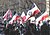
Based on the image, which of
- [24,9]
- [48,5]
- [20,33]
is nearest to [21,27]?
[20,33]

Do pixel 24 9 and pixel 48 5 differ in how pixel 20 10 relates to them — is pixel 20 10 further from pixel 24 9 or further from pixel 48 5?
pixel 48 5

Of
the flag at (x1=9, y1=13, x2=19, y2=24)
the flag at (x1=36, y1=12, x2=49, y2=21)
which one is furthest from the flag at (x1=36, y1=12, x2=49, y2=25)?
the flag at (x1=9, y1=13, x2=19, y2=24)

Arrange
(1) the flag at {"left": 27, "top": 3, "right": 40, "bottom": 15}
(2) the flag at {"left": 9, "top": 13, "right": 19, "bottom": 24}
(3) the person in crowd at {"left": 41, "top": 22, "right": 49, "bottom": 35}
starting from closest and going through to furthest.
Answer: (3) the person in crowd at {"left": 41, "top": 22, "right": 49, "bottom": 35}, (1) the flag at {"left": 27, "top": 3, "right": 40, "bottom": 15}, (2) the flag at {"left": 9, "top": 13, "right": 19, "bottom": 24}

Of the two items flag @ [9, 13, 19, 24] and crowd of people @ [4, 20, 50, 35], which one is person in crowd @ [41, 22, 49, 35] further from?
flag @ [9, 13, 19, 24]

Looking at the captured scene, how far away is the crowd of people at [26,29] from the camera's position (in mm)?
6164

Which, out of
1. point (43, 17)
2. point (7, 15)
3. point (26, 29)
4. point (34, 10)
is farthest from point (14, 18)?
point (43, 17)

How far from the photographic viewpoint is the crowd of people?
20.2 ft

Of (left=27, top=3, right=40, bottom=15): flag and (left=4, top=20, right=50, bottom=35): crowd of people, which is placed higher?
(left=27, top=3, right=40, bottom=15): flag

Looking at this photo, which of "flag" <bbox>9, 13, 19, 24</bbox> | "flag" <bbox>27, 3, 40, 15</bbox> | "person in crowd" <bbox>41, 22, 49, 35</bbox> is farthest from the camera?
"flag" <bbox>9, 13, 19, 24</bbox>

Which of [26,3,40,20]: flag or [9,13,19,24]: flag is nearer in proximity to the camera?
[26,3,40,20]: flag

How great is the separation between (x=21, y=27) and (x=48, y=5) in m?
1.13

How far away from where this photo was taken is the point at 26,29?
633 centimetres

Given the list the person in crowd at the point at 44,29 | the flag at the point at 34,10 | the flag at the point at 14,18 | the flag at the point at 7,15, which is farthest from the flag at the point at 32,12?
the flag at the point at 7,15

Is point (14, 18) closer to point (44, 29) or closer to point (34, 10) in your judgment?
point (34, 10)
